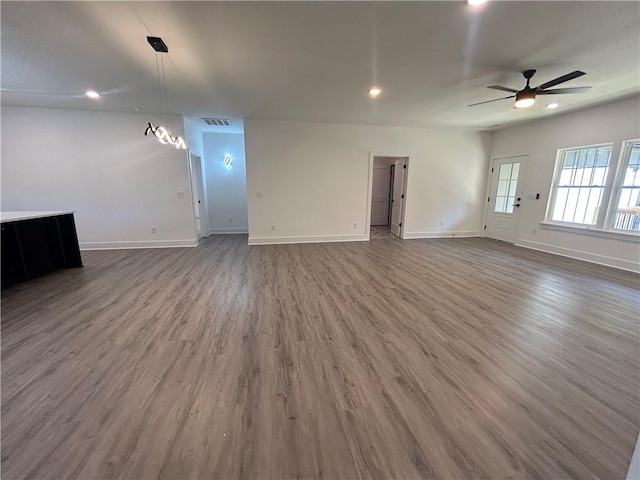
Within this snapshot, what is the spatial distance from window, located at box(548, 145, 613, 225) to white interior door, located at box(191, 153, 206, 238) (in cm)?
823

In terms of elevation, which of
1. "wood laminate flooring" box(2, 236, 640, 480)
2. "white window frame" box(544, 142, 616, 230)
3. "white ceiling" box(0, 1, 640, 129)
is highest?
"white ceiling" box(0, 1, 640, 129)

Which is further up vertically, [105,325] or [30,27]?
[30,27]

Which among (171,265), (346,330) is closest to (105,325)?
(171,265)

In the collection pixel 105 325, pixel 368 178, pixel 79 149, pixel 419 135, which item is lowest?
pixel 105 325

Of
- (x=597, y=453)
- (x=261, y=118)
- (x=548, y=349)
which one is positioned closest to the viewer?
(x=597, y=453)

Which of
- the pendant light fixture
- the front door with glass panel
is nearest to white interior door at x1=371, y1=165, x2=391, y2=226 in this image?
the front door with glass panel

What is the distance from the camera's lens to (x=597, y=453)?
53.9 inches

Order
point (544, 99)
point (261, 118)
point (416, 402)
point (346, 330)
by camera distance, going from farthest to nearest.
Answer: point (261, 118) → point (544, 99) → point (346, 330) → point (416, 402)

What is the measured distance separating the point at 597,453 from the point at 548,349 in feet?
3.47

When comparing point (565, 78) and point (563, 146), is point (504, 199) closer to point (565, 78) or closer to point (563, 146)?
point (563, 146)

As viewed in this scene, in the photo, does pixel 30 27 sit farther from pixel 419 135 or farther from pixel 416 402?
pixel 419 135

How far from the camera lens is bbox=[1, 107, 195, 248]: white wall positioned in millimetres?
5070

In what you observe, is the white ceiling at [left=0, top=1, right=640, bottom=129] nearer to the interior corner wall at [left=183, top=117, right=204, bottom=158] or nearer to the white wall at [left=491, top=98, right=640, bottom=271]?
the white wall at [left=491, top=98, right=640, bottom=271]

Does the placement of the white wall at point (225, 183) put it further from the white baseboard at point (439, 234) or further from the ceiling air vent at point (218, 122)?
the white baseboard at point (439, 234)
